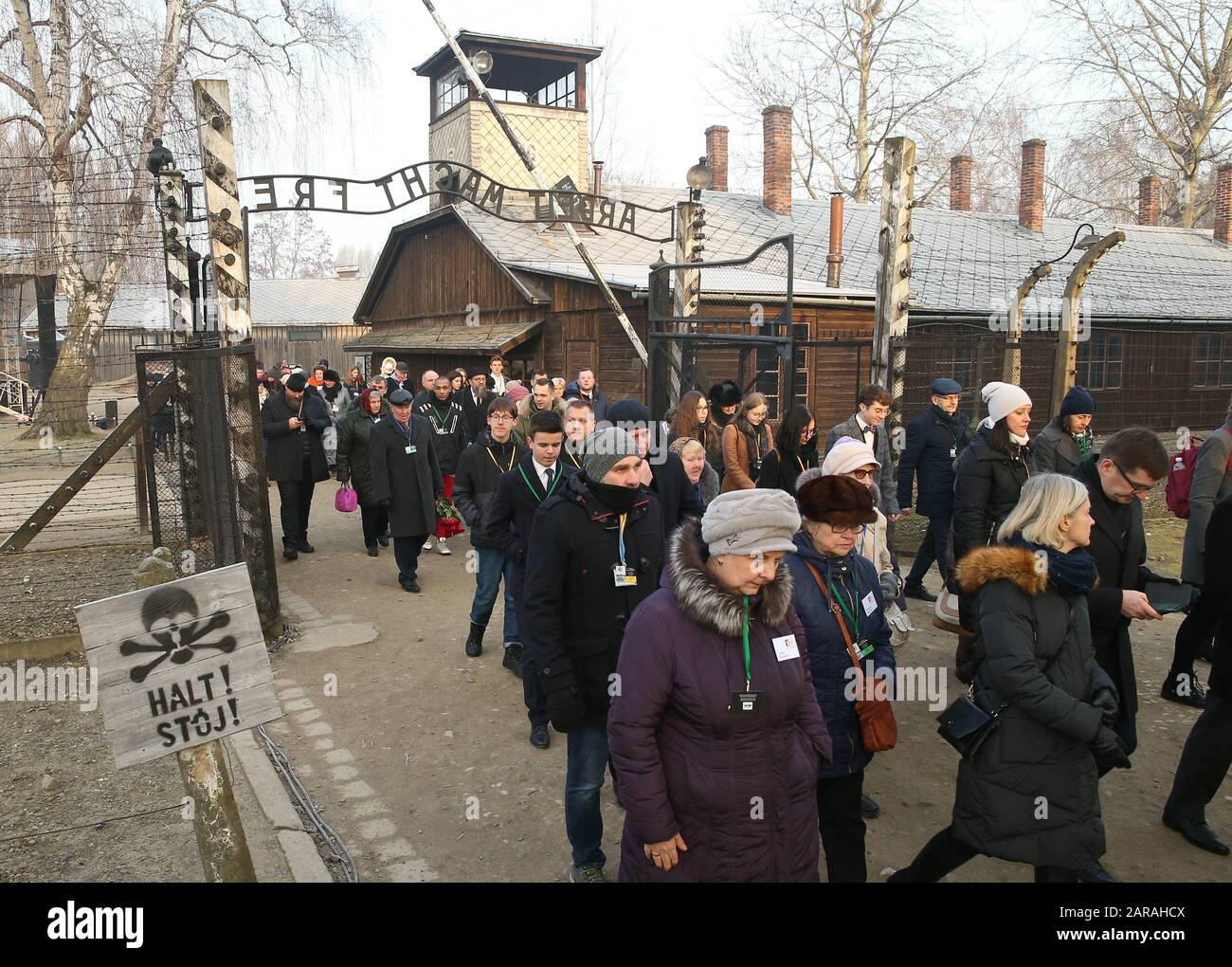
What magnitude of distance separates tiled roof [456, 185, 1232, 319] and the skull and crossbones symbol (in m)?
13.7

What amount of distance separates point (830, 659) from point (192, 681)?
229 cm

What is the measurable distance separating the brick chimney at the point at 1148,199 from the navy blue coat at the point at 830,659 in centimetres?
3879

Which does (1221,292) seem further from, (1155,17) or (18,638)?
(18,638)

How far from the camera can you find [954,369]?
1731 cm

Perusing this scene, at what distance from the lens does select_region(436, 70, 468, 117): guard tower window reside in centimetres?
2405

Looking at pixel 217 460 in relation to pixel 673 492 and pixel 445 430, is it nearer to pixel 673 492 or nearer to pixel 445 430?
pixel 673 492

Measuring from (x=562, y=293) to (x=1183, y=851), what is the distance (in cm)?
1559

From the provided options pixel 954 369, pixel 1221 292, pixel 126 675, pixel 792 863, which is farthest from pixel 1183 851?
pixel 1221 292

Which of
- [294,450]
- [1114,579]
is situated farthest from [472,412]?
[1114,579]

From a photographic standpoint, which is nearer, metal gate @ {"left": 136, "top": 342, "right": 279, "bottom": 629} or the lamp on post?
metal gate @ {"left": 136, "top": 342, "right": 279, "bottom": 629}

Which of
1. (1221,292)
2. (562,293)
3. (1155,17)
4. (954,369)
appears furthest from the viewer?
(1155,17)

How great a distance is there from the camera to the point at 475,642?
7.50 metres

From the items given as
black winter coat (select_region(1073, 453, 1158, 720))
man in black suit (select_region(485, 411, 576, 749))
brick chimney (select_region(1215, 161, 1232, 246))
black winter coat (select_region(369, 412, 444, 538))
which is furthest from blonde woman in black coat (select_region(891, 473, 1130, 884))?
brick chimney (select_region(1215, 161, 1232, 246))

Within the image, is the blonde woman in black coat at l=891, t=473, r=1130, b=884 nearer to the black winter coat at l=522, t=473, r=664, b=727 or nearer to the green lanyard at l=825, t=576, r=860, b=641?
the green lanyard at l=825, t=576, r=860, b=641
